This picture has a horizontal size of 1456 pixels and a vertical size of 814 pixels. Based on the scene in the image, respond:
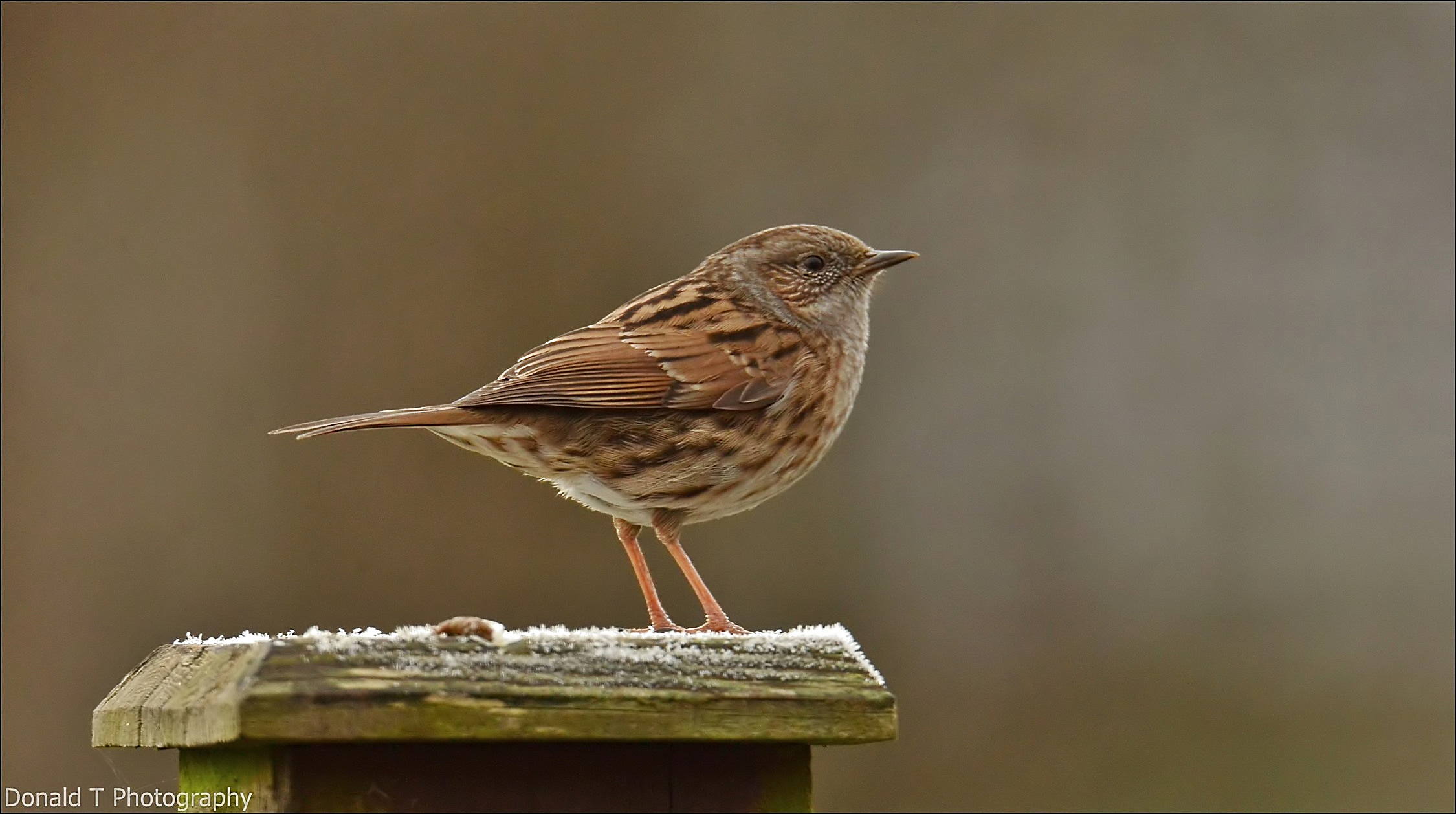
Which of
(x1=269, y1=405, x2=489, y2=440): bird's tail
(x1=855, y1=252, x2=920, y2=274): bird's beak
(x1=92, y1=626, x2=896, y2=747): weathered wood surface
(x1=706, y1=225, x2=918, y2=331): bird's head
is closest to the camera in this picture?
(x1=92, y1=626, x2=896, y2=747): weathered wood surface

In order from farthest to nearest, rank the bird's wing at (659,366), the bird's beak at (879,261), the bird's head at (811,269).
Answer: the bird's beak at (879,261) < the bird's head at (811,269) < the bird's wing at (659,366)

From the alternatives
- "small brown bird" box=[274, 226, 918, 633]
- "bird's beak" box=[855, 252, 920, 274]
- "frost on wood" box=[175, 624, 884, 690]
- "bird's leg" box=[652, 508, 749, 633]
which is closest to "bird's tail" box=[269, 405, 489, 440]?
"small brown bird" box=[274, 226, 918, 633]

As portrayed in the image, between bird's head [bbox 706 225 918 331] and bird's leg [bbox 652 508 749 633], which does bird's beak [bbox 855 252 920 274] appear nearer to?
bird's head [bbox 706 225 918 331]

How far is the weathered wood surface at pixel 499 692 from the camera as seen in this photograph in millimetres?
2178

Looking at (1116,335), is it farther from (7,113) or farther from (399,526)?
(7,113)

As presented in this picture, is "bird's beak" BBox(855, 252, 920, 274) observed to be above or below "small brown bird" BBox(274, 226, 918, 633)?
above

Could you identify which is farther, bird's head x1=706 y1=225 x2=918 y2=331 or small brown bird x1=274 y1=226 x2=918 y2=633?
bird's head x1=706 y1=225 x2=918 y2=331

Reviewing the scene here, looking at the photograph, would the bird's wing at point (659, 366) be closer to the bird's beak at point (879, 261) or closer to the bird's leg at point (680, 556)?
the bird's leg at point (680, 556)

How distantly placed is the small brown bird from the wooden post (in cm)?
124

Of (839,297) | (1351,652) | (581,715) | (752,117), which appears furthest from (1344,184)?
(581,715)

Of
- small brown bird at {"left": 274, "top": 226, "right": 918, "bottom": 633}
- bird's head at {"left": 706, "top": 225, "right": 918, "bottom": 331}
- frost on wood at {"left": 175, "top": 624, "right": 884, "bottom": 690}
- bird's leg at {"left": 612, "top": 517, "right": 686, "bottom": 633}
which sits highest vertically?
bird's head at {"left": 706, "top": 225, "right": 918, "bottom": 331}

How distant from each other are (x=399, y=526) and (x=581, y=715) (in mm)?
5345

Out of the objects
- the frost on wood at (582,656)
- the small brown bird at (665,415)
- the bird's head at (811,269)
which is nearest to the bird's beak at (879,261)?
the bird's head at (811,269)

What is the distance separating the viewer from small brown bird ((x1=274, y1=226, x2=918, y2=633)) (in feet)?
12.9
